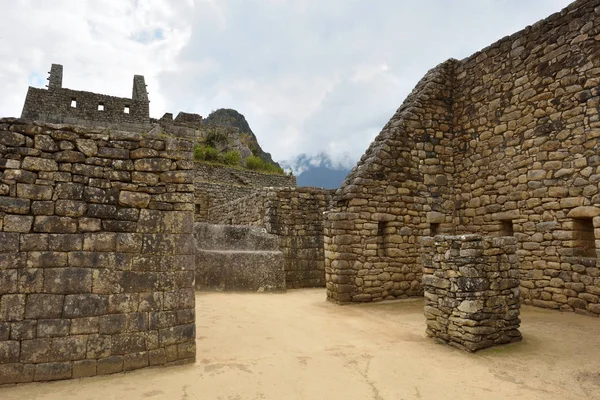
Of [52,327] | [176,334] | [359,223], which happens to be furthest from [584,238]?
[52,327]

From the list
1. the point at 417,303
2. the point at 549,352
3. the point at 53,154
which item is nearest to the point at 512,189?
the point at 417,303

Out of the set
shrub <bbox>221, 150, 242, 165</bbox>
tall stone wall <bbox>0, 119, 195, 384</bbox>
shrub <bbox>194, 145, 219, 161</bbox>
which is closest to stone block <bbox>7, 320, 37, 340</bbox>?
tall stone wall <bbox>0, 119, 195, 384</bbox>

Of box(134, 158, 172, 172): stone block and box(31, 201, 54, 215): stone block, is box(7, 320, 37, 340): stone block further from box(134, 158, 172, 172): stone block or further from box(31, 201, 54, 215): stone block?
box(134, 158, 172, 172): stone block

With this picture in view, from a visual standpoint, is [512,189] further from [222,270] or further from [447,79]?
[222,270]

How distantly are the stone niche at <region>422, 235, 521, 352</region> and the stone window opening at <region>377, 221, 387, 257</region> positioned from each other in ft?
11.6

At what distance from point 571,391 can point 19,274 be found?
6.20 meters

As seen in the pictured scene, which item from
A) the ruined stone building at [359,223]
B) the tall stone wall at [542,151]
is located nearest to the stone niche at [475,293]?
the ruined stone building at [359,223]

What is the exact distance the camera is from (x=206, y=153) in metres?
25.3

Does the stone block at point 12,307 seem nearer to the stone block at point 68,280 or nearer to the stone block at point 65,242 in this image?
the stone block at point 68,280

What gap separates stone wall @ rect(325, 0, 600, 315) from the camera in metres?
7.90

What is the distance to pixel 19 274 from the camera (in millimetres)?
4137

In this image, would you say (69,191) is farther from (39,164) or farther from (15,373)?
(15,373)

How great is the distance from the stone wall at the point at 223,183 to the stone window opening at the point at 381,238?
10.9m

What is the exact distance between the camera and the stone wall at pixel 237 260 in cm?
992
